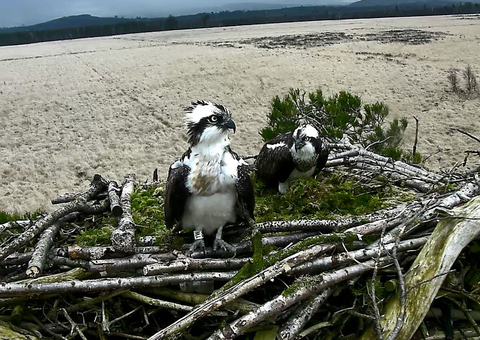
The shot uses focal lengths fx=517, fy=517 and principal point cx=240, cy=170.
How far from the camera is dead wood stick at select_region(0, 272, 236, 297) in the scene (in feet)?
9.71

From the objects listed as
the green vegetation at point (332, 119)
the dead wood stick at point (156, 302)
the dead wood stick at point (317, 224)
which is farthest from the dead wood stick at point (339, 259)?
the green vegetation at point (332, 119)

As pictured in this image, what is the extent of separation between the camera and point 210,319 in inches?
122

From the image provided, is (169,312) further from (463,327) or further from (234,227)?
(463,327)

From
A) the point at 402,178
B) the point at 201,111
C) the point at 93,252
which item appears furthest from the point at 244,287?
the point at 402,178

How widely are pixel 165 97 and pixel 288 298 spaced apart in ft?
54.6

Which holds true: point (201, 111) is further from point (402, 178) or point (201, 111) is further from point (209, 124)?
point (402, 178)

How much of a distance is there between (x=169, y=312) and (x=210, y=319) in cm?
27

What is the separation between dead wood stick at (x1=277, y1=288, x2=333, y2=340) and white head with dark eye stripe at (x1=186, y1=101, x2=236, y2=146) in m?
1.19

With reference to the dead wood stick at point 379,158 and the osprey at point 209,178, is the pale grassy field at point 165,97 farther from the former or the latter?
the osprey at point 209,178

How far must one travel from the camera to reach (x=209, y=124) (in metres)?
3.39

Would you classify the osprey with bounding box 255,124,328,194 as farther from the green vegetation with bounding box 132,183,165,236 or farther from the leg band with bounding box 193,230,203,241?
the leg band with bounding box 193,230,203,241

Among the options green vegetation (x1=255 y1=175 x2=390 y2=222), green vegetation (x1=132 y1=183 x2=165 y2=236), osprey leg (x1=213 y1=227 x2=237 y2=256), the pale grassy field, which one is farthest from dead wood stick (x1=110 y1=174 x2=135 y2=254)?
the pale grassy field

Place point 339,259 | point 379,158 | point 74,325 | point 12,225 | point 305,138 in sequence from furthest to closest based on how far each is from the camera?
1. point 379,158
2. point 305,138
3. point 12,225
4. point 339,259
5. point 74,325

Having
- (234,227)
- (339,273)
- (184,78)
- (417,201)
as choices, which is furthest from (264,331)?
(184,78)
